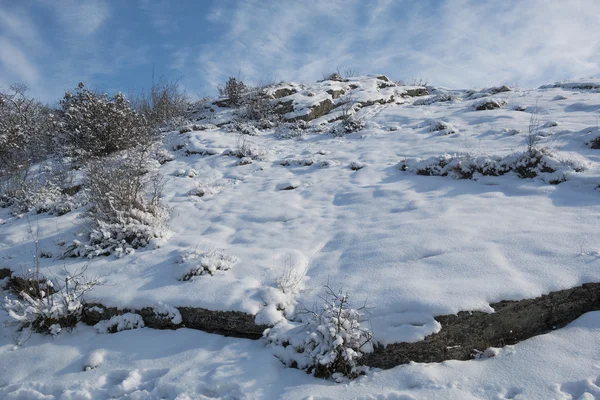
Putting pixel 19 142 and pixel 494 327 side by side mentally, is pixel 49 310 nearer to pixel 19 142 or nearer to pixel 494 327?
pixel 494 327

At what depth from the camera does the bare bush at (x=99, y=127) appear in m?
9.40

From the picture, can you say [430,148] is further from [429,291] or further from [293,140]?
[429,291]

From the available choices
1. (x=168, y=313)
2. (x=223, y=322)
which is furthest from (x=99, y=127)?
(x=223, y=322)

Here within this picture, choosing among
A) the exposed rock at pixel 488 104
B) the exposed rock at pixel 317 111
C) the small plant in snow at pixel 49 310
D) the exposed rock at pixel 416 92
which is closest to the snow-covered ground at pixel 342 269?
the small plant in snow at pixel 49 310

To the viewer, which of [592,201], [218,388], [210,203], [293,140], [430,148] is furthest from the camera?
[293,140]

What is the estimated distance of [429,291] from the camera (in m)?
3.30

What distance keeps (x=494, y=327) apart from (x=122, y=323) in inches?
152

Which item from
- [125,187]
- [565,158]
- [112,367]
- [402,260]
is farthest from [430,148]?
[112,367]

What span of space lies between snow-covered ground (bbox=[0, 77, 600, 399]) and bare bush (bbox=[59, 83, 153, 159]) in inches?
128

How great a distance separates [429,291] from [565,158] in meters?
4.51

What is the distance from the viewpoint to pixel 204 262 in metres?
4.19

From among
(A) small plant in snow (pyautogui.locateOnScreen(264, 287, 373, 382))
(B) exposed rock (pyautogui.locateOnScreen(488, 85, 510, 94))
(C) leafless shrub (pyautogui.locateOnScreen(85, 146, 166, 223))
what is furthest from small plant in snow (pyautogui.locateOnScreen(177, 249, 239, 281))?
(B) exposed rock (pyautogui.locateOnScreen(488, 85, 510, 94))

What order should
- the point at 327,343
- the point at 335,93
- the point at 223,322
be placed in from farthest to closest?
1. the point at 335,93
2. the point at 223,322
3. the point at 327,343

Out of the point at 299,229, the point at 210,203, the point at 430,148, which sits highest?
the point at 430,148
